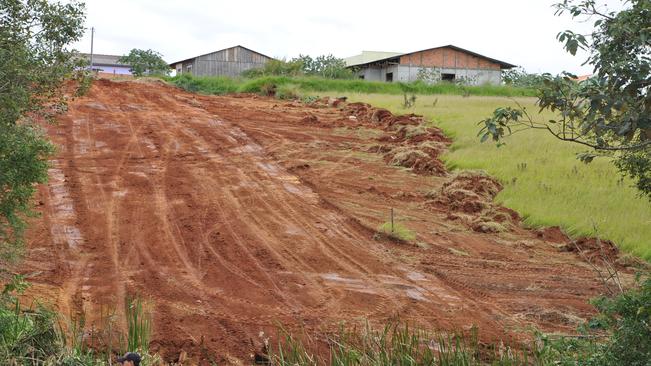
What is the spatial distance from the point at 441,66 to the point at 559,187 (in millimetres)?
35901

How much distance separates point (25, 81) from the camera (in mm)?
6691

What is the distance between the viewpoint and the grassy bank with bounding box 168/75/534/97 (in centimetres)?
3566

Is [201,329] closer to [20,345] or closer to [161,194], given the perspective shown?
[20,345]

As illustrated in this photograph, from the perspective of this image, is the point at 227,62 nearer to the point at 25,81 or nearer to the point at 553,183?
the point at 553,183

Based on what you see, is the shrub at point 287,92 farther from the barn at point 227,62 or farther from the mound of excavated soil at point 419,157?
the barn at point 227,62

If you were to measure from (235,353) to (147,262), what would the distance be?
3.13 meters

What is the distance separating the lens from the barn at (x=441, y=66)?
47.7 meters

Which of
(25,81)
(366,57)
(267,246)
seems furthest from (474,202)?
(366,57)

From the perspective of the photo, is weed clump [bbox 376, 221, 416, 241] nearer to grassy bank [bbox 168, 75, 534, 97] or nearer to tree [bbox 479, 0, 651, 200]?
tree [bbox 479, 0, 651, 200]

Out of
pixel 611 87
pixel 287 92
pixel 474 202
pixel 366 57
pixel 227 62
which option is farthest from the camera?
pixel 366 57

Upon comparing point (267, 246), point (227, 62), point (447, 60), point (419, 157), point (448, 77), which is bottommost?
point (267, 246)

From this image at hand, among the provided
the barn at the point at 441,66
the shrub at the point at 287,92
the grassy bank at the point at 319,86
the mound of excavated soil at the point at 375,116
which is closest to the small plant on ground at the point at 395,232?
the mound of excavated soil at the point at 375,116

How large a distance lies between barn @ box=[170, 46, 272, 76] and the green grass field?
3398 centimetres

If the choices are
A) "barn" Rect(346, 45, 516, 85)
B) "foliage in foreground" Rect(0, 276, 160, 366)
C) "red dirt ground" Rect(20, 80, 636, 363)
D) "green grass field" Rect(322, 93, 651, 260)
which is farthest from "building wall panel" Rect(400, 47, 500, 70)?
"foliage in foreground" Rect(0, 276, 160, 366)
